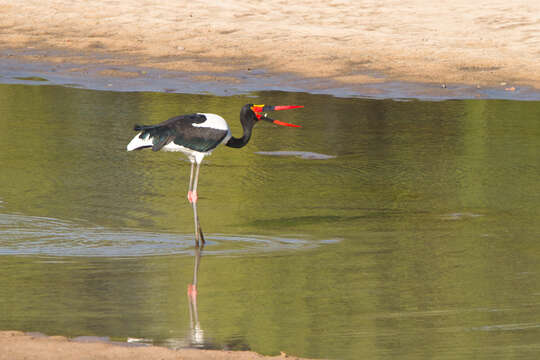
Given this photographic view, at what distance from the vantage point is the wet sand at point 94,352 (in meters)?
4.60

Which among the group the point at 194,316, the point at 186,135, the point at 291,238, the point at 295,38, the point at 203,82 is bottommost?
the point at 194,316

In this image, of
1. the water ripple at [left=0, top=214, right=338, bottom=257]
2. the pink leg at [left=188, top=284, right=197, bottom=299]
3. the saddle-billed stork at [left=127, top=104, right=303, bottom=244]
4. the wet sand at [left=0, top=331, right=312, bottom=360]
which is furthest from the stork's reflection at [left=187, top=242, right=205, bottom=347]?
the saddle-billed stork at [left=127, top=104, right=303, bottom=244]

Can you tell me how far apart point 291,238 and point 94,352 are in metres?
2.75

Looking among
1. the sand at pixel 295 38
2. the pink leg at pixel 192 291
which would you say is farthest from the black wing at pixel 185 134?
the sand at pixel 295 38

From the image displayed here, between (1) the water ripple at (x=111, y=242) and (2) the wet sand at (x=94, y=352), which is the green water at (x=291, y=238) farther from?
(2) the wet sand at (x=94, y=352)

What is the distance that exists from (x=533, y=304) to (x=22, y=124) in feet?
26.7

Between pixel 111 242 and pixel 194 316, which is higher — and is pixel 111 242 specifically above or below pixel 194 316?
above

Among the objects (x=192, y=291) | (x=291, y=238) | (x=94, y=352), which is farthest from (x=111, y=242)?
(x=94, y=352)

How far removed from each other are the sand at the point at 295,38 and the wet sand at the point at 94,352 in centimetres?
1187

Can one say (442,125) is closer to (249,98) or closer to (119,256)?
(249,98)

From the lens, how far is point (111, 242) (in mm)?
7086

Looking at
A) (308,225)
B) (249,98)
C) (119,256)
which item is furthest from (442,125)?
(119,256)

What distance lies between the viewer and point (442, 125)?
13000mm

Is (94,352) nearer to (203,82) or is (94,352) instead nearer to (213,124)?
(213,124)
